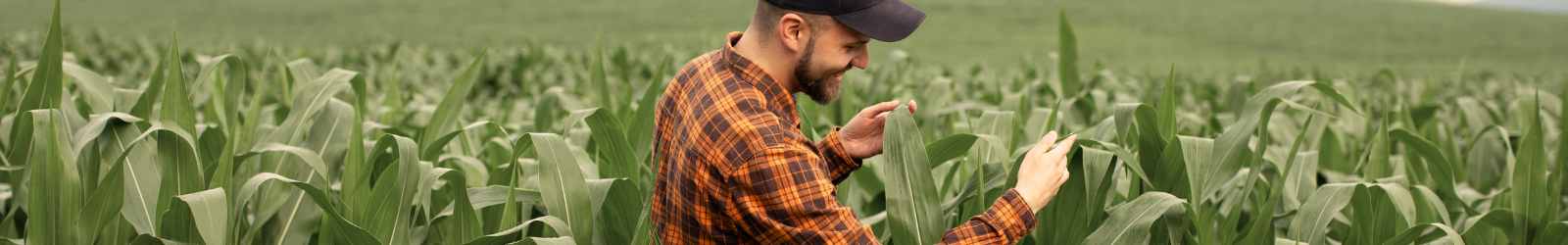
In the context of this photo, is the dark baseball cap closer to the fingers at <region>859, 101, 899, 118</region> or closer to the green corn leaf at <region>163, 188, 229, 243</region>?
the fingers at <region>859, 101, 899, 118</region>

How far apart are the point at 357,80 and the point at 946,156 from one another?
56.2 inches

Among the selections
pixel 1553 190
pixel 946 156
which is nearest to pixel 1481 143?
pixel 1553 190

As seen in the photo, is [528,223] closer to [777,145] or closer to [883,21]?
[777,145]

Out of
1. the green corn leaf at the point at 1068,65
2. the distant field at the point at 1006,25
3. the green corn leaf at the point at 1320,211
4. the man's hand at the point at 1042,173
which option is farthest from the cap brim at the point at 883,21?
the distant field at the point at 1006,25

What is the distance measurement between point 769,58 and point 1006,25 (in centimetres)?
2697

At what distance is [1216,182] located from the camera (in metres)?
2.03

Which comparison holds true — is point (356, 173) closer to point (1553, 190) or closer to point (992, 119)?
point (992, 119)

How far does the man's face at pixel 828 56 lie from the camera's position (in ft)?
4.89

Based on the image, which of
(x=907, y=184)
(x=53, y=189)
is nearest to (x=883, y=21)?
(x=907, y=184)

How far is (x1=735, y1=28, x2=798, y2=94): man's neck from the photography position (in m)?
1.53

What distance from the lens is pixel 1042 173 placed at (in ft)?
5.16

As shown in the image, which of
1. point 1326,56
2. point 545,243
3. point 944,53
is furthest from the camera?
point 1326,56

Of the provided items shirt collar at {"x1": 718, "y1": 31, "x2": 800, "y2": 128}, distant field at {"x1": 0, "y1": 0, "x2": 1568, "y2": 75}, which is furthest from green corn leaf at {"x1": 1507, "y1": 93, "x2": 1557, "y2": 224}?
distant field at {"x1": 0, "y1": 0, "x2": 1568, "y2": 75}

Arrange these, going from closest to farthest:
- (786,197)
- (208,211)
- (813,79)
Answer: (786,197) → (813,79) → (208,211)
